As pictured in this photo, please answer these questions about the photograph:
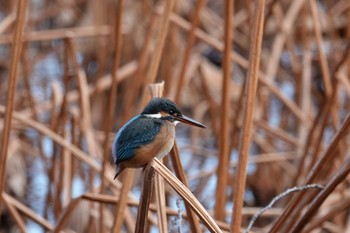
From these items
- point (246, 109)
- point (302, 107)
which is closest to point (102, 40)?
point (302, 107)

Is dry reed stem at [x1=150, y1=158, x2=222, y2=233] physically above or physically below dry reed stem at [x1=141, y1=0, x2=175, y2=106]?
below

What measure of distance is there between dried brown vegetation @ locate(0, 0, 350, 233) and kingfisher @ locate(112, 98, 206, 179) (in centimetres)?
11

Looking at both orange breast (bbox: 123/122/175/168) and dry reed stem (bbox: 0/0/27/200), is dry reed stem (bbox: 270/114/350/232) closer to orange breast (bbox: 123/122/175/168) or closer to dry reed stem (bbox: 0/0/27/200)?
orange breast (bbox: 123/122/175/168)

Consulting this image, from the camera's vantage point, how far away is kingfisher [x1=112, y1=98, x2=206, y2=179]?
147 cm

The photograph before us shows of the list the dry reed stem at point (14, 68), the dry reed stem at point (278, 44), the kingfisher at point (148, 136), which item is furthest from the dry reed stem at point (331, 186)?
the dry reed stem at point (278, 44)

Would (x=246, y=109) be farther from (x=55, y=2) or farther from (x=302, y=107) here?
(x=55, y=2)

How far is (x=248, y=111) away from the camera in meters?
1.62

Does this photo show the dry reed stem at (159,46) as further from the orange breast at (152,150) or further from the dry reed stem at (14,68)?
the orange breast at (152,150)

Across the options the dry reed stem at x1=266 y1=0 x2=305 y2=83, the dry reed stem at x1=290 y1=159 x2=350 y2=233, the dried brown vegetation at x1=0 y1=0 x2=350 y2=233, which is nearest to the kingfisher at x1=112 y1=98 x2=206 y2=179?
the dried brown vegetation at x1=0 y1=0 x2=350 y2=233

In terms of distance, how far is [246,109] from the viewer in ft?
5.34

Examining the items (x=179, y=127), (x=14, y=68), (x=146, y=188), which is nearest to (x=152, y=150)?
(x=146, y=188)

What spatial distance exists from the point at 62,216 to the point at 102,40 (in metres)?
2.38

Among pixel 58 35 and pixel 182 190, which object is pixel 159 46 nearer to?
pixel 182 190

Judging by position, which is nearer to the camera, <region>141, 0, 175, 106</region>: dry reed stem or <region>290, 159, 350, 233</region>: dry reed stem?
<region>290, 159, 350, 233</region>: dry reed stem
